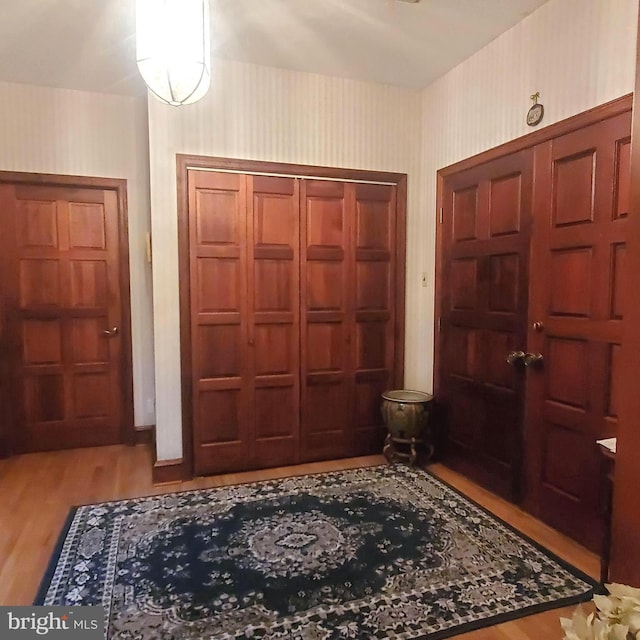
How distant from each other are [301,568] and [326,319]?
5.90 ft

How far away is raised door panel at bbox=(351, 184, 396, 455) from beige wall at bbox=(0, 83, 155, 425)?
173 cm

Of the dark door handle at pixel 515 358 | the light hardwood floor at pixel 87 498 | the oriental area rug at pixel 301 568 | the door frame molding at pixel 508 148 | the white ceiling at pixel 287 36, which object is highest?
the white ceiling at pixel 287 36

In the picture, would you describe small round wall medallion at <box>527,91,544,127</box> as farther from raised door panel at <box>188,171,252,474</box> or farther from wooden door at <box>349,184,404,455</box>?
raised door panel at <box>188,171,252,474</box>

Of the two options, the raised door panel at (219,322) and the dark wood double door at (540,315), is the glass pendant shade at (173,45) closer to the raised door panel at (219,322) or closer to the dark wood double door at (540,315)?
the raised door panel at (219,322)

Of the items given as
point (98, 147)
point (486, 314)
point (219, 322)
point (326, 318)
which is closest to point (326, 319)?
point (326, 318)

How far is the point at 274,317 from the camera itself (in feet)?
11.4

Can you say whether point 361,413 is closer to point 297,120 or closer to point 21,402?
point 297,120

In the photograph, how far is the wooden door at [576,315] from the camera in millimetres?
2283

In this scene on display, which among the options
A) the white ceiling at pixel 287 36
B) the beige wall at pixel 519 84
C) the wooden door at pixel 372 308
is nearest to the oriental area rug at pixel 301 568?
the wooden door at pixel 372 308

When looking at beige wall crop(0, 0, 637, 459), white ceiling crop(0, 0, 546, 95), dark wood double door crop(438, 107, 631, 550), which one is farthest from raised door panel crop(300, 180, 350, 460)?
white ceiling crop(0, 0, 546, 95)

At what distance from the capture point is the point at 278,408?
3.55m

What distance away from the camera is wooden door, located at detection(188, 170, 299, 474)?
329 centimetres

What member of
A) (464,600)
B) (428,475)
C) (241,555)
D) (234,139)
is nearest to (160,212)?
(234,139)

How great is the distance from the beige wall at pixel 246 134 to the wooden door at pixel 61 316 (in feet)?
3.15
